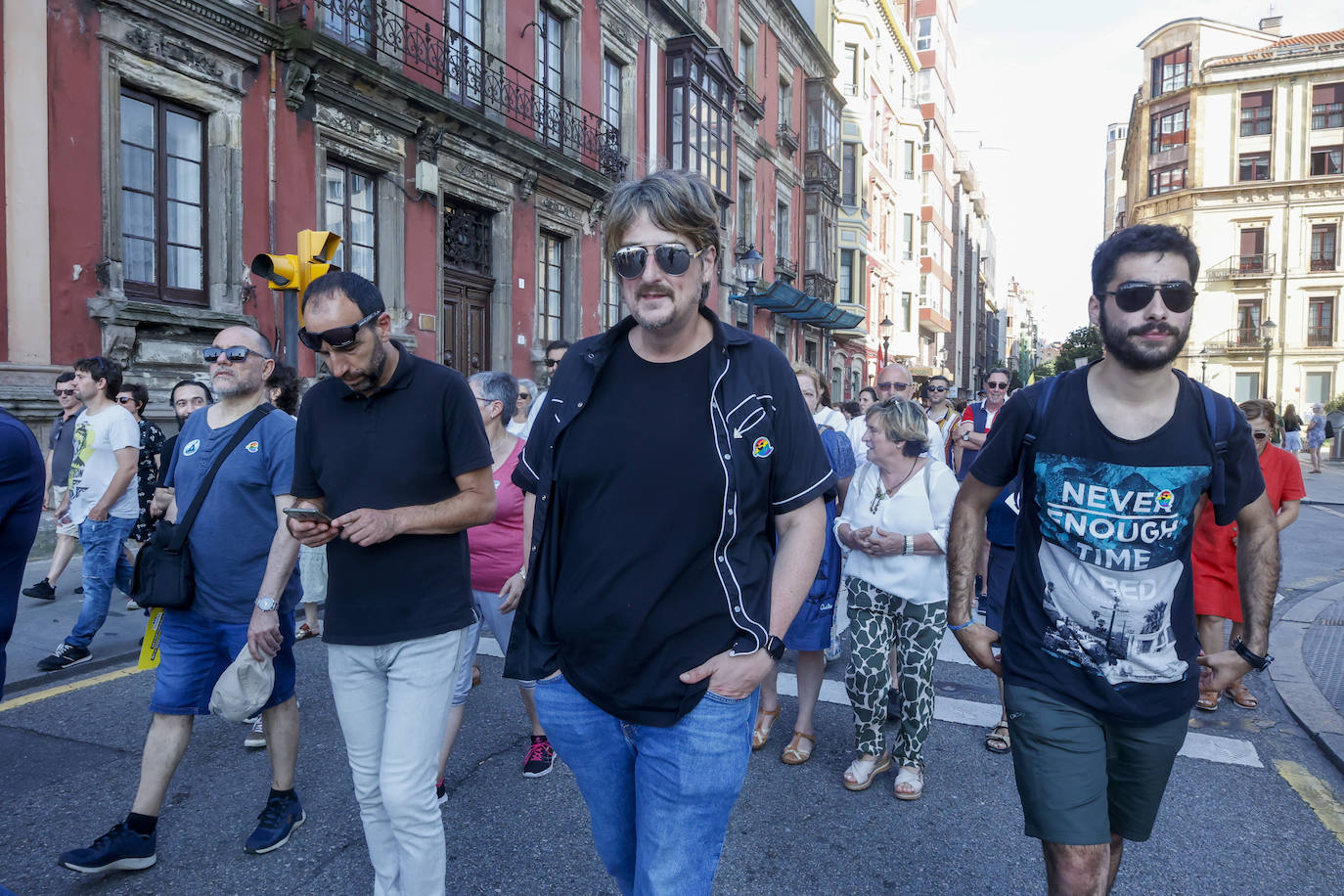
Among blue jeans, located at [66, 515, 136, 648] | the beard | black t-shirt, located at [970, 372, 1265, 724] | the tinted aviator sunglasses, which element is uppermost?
the tinted aviator sunglasses

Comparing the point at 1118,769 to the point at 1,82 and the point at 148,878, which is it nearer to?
the point at 148,878

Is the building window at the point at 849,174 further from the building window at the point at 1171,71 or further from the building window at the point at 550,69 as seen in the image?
the building window at the point at 1171,71

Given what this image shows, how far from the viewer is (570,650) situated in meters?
2.06

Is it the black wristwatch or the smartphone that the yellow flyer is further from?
the black wristwatch

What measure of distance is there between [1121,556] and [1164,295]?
0.68 metres

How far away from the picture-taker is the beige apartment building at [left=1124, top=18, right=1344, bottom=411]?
43188 mm

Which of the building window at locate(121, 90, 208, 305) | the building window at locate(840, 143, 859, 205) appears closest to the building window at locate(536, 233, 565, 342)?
the building window at locate(121, 90, 208, 305)

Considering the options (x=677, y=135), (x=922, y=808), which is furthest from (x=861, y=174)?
(x=922, y=808)

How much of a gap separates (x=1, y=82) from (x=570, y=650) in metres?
9.49

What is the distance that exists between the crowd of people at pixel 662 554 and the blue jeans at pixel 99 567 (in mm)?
3166

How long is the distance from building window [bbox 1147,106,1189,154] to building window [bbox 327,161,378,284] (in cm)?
4798

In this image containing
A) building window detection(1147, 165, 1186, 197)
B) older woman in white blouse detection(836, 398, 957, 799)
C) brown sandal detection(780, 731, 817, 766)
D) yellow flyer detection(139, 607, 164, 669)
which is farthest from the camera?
building window detection(1147, 165, 1186, 197)

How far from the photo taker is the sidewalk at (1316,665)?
16.0ft

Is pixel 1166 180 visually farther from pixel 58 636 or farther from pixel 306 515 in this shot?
pixel 306 515
